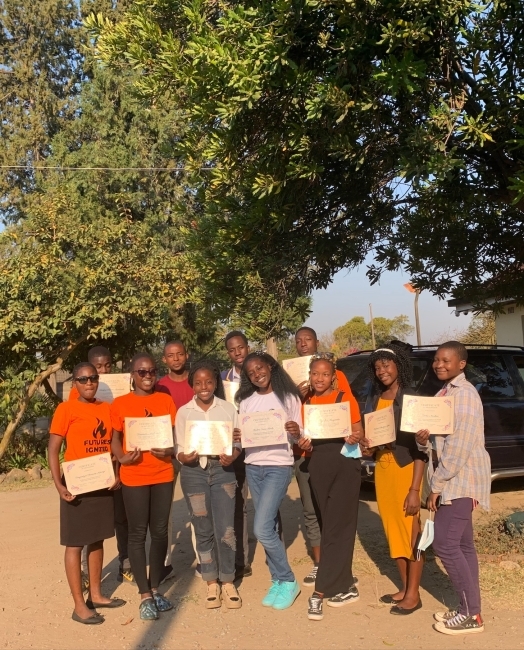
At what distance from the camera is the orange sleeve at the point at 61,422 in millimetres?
4895

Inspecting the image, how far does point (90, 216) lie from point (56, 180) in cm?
219

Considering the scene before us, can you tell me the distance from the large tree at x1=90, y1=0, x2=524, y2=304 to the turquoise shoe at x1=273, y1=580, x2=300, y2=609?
7.61 feet

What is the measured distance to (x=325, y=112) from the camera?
194 inches

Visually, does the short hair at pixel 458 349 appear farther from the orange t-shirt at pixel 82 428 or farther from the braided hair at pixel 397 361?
the orange t-shirt at pixel 82 428

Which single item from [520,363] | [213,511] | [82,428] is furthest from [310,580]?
[520,363]

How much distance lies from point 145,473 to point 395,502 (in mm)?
1759

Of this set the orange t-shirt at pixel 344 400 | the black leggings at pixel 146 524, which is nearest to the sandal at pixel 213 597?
the black leggings at pixel 146 524

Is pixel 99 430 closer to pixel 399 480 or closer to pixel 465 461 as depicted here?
pixel 399 480

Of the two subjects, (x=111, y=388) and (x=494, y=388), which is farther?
(x=494, y=388)

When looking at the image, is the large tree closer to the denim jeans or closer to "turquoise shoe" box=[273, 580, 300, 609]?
the denim jeans

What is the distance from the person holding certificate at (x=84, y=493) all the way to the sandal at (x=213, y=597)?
762mm

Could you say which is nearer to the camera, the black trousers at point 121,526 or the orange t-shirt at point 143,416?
the orange t-shirt at point 143,416

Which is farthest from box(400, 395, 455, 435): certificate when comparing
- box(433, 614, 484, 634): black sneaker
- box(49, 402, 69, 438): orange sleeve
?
box(49, 402, 69, 438): orange sleeve

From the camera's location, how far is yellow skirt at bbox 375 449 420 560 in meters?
4.81
